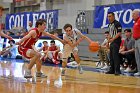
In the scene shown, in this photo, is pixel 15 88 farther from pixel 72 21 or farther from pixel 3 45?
pixel 72 21

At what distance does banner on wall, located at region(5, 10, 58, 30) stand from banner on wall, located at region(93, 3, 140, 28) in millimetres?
3750

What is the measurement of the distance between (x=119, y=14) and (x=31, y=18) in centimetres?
758

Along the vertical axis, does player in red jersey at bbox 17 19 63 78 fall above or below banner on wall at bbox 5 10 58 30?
below

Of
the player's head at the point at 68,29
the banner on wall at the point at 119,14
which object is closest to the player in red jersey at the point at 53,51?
the banner on wall at the point at 119,14

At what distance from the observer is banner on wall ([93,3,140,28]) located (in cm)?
1375

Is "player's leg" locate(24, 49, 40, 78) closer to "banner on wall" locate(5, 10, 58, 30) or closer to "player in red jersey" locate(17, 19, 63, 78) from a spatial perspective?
"player in red jersey" locate(17, 19, 63, 78)

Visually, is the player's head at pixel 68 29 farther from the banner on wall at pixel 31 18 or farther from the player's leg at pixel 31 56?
the banner on wall at pixel 31 18

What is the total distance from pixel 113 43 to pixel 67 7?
1218 centimetres

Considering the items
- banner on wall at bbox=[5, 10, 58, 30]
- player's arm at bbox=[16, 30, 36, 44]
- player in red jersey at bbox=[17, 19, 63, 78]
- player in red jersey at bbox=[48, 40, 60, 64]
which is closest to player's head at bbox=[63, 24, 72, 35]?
player in red jersey at bbox=[17, 19, 63, 78]

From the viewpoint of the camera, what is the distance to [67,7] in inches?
803

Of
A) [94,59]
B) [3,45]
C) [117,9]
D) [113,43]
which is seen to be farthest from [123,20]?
[3,45]

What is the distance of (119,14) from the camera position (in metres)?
14.2

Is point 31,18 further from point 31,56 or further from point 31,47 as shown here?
point 31,56

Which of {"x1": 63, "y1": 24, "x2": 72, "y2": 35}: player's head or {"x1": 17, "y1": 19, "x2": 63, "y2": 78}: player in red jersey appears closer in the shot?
{"x1": 17, "y1": 19, "x2": 63, "y2": 78}: player in red jersey
